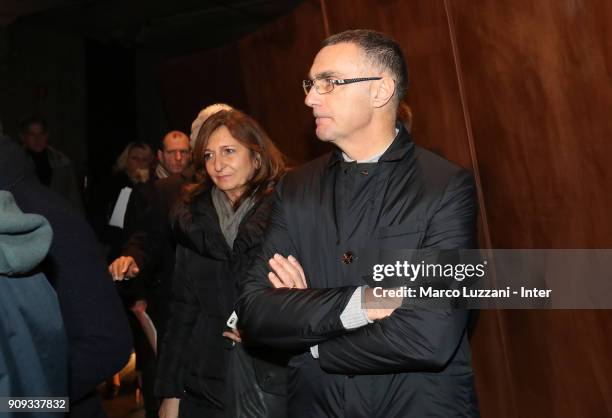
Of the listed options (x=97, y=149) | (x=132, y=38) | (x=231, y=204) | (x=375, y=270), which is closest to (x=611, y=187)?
(x=375, y=270)

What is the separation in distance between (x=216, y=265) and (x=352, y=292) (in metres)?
1.01

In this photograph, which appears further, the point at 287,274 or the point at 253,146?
the point at 253,146

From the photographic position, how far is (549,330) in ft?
9.14

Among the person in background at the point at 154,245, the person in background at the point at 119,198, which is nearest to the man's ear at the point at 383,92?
the person in background at the point at 154,245

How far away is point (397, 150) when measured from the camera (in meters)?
1.99

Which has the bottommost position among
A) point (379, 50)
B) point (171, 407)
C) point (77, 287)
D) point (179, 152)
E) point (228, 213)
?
point (171, 407)

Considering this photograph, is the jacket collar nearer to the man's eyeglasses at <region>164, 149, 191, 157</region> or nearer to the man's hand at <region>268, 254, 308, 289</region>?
the man's hand at <region>268, 254, 308, 289</region>

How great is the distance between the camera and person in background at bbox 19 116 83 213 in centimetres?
521

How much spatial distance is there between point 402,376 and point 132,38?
10178 millimetres

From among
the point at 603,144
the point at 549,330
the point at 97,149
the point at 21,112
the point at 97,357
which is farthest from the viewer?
the point at 97,149

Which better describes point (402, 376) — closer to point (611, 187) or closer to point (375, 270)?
point (375, 270)

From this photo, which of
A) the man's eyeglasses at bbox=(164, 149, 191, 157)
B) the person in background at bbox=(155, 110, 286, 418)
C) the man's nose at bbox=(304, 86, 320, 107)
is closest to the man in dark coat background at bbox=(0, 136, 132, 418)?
the man's nose at bbox=(304, 86, 320, 107)

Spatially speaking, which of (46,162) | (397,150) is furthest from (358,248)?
(46,162)

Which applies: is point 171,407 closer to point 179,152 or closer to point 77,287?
point 77,287
